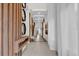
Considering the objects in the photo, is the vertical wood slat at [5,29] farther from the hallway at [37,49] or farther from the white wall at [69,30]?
the white wall at [69,30]

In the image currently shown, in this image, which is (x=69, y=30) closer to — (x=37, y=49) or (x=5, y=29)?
(x=37, y=49)

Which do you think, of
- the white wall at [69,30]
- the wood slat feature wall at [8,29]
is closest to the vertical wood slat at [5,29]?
the wood slat feature wall at [8,29]

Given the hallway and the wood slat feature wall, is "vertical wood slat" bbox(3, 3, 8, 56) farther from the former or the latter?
the hallway

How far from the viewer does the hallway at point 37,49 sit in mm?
1579

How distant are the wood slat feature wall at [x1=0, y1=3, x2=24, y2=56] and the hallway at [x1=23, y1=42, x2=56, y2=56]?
0.14m

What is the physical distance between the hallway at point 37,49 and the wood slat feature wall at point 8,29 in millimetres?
142

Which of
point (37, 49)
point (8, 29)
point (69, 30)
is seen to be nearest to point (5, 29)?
point (8, 29)

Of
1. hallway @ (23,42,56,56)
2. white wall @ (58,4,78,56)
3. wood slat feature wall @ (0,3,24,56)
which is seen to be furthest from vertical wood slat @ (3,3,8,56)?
white wall @ (58,4,78,56)

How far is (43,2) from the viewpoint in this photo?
1495 mm

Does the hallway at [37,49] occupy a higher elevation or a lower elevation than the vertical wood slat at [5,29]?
lower

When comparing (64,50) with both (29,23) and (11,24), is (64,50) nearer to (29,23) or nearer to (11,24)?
(29,23)

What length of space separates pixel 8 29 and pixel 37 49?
41 centimetres

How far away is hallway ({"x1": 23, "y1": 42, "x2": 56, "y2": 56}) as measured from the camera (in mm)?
1579

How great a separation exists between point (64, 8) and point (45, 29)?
0.30 m
